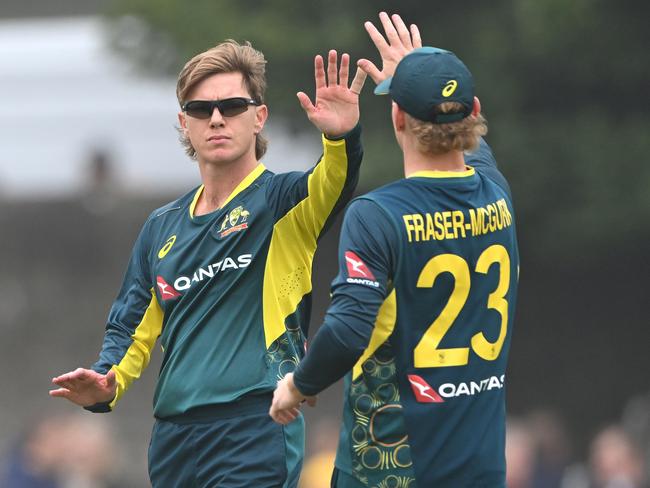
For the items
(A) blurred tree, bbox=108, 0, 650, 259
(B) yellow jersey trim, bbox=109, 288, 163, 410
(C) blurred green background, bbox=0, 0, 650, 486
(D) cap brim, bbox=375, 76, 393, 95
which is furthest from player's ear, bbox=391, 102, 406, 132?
(A) blurred tree, bbox=108, 0, 650, 259

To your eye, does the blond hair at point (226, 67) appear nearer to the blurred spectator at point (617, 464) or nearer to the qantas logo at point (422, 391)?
the qantas logo at point (422, 391)

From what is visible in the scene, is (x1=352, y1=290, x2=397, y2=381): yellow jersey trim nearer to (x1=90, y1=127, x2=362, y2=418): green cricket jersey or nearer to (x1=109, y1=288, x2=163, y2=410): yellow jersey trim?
(x1=90, y1=127, x2=362, y2=418): green cricket jersey

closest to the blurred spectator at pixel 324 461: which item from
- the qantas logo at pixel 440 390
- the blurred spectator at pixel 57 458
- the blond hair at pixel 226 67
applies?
the blurred spectator at pixel 57 458

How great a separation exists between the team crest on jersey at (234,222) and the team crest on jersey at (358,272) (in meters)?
1.10

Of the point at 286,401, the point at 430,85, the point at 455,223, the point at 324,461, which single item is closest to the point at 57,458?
the point at 324,461

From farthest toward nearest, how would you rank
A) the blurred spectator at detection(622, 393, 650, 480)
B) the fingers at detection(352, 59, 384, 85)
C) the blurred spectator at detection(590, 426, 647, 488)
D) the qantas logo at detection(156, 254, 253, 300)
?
1. the blurred spectator at detection(622, 393, 650, 480)
2. the blurred spectator at detection(590, 426, 647, 488)
3. the qantas logo at detection(156, 254, 253, 300)
4. the fingers at detection(352, 59, 384, 85)

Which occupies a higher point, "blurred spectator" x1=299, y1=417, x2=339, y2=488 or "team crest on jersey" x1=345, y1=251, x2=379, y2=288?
"team crest on jersey" x1=345, y1=251, x2=379, y2=288

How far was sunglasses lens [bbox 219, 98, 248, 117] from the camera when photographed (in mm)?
6363

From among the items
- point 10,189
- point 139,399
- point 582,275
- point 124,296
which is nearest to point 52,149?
point 10,189

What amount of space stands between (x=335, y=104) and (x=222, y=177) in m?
0.74

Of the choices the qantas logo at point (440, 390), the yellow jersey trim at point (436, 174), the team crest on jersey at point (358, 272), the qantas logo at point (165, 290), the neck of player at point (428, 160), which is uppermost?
the neck of player at point (428, 160)

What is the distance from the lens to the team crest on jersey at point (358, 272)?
5.21 meters

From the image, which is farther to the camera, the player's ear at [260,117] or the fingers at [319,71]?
the player's ear at [260,117]

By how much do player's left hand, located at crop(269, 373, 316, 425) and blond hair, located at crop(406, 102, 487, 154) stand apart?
1020 millimetres
